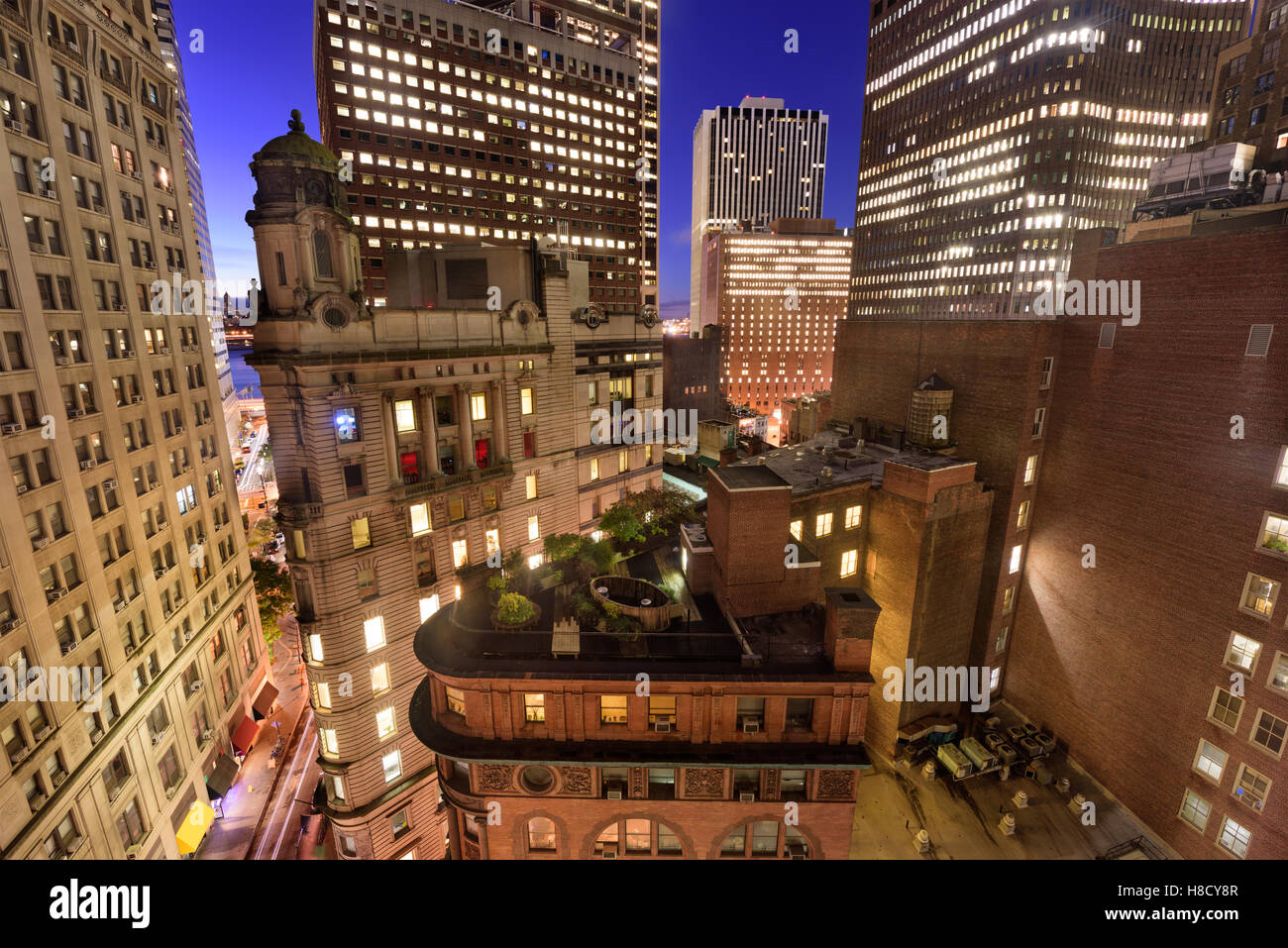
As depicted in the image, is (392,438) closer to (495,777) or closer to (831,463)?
(495,777)

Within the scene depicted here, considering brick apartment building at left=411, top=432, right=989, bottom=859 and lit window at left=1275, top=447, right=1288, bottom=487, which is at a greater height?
lit window at left=1275, top=447, right=1288, bottom=487

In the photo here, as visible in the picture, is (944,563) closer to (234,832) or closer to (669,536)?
(669,536)

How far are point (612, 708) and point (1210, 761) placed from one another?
3783 centimetres

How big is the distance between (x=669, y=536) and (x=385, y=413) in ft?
69.5

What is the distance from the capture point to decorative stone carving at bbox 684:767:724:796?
25750mm

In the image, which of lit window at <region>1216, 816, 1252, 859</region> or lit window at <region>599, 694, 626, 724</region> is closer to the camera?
lit window at <region>599, 694, 626, 724</region>

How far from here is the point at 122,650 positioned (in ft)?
116

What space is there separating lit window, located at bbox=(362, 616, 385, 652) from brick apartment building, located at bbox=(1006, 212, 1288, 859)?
49.0 metres

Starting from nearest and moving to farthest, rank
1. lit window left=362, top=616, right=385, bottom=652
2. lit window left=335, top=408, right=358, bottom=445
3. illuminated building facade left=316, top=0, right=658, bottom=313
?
lit window left=335, top=408, right=358, bottom=445
lit window left=362, top=616, right=385, bottom=652
illuminated building facade left=316, top=0, right=658, bottom=313

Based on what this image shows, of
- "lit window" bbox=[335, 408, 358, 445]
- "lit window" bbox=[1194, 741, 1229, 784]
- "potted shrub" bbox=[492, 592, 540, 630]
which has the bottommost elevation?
"lit window" bbox=[1194, 741, 1229, 784]

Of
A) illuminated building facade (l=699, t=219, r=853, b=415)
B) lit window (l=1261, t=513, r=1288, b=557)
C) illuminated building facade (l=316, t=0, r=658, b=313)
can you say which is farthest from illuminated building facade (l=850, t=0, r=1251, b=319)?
lit window (l=1261, t=513, r=1288, b=557)

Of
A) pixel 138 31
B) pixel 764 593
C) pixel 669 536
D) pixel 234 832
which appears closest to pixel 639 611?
pixel 764 593

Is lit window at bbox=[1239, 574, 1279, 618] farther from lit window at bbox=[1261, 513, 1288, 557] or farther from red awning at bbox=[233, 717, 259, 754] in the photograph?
red awning at bbox=[233, 717, 259, 754]

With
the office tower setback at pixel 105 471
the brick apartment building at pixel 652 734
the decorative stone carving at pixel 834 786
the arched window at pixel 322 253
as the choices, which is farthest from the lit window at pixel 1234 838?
the office tower setback at pixel 105 471
